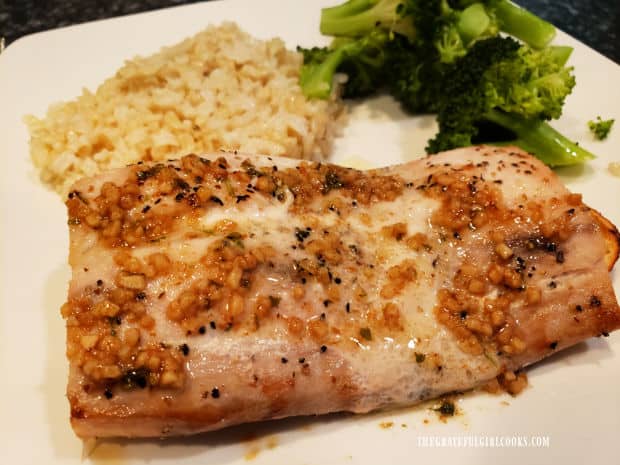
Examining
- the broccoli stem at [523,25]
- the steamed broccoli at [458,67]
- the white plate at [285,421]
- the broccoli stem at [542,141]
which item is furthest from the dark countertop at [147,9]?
the broccoli stem at [542,141]

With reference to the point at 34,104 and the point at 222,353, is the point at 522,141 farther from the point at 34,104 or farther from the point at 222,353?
the point at 34,104

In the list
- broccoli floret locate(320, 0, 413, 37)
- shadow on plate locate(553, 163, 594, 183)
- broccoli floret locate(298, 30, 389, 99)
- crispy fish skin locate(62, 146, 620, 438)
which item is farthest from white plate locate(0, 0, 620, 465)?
broccoli floret locate(320, 0, 413, 37)

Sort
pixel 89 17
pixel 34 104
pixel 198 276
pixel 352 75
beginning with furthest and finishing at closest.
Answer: pixel 89 17
pixel 352 75
pixel 34 104
pixel 198 276

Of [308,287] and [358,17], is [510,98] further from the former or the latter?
[308,287]

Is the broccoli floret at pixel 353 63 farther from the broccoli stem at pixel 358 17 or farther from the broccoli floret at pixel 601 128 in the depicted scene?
the broccoli floret at pixel 601 128

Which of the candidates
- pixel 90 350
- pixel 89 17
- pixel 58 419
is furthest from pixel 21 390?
pixel 89 17

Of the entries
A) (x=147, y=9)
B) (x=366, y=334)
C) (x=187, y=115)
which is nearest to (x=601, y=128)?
(x=366, y=334)

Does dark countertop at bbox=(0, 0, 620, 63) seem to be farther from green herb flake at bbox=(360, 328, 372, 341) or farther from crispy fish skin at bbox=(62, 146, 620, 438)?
green herb flake at bbox=(360, 328, 372, 341)
